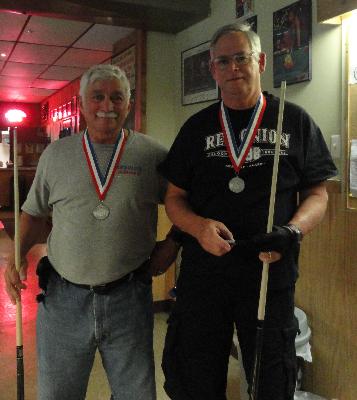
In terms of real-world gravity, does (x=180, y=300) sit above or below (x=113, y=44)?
below

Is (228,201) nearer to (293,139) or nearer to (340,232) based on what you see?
Result: (293,139)

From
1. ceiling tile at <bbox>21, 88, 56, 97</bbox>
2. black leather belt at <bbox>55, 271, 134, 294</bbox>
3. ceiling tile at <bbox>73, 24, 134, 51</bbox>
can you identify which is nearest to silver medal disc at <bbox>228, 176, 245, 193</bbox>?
black leather belt at <bbox>55, 271, 134, 294</bbox>

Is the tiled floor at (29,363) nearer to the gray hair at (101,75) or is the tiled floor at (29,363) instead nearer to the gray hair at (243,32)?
the gray hair at (101,75)

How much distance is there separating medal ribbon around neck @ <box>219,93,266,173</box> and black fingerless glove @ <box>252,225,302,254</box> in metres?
0.24

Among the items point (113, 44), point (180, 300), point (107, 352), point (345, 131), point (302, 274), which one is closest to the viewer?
point (180, 300)

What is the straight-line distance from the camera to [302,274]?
2674 millimetres

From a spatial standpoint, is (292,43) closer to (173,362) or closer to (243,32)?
(243,32)

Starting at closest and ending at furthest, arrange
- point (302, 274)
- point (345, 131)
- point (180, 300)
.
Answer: point (180, 300)
point (345, 131)
point (302, 274)

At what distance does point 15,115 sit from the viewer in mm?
12867

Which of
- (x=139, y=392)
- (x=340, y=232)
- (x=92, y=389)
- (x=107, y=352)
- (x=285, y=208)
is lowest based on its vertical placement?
(x=92, y=389)

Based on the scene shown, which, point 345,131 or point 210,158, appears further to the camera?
point 345,131

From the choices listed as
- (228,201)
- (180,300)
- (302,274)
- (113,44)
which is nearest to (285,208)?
(228,201)

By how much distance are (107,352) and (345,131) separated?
1.54m

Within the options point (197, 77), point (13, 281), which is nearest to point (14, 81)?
point (197, 77)
